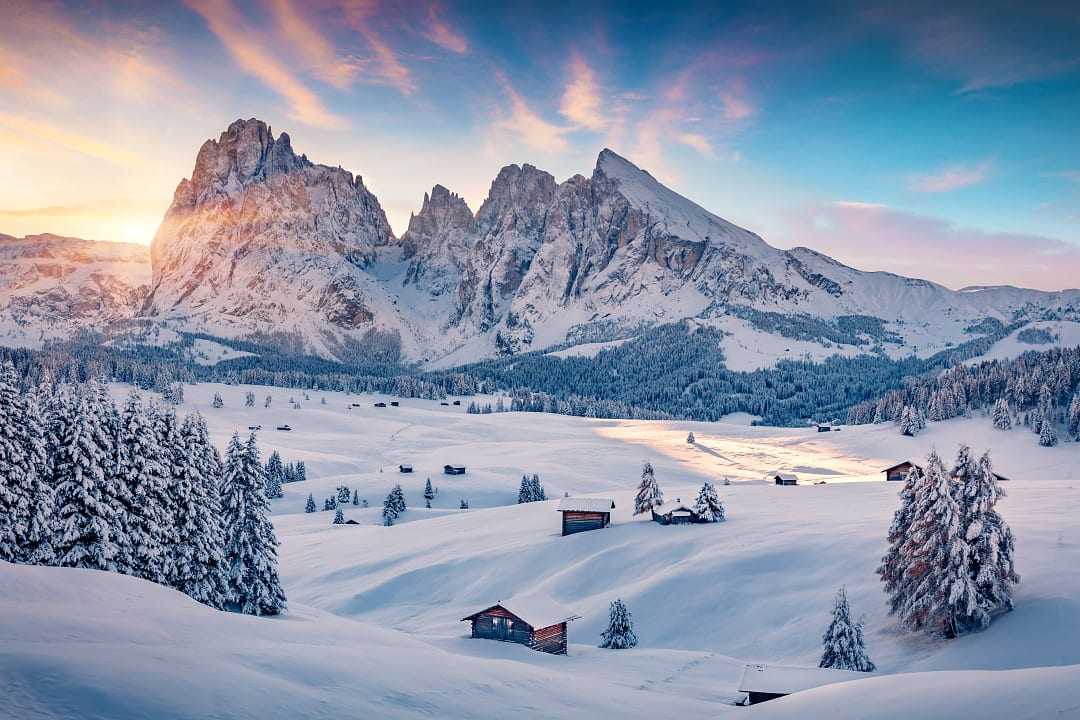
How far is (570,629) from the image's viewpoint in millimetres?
45500

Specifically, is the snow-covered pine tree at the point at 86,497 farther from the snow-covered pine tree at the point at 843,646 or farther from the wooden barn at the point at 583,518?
the wooden barn at the point at 583,518

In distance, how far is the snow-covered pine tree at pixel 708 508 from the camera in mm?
61875

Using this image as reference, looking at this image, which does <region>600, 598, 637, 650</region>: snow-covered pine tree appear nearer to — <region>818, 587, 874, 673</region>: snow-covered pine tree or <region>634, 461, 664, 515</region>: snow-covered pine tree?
<region>818, 587, 874, 673</region>: snow-covered pine tree

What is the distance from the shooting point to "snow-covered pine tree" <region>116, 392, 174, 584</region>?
34938 millimetres

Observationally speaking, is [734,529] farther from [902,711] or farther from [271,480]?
[271,480]

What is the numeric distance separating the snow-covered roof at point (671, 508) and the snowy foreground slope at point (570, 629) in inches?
79.4

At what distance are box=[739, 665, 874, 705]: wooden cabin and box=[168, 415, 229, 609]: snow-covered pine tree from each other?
89.6ft

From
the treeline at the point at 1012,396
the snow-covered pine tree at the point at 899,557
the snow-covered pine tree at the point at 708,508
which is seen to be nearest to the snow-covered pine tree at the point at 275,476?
the snow-covered pine tree at the point at 708,508

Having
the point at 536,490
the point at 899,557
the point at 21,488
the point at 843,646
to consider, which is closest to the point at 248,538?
the point at 21,488

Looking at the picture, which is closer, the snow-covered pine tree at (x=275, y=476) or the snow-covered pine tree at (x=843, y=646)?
the snow-covered pine tree at (x=843, y=646)

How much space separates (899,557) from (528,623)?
21.1 metres

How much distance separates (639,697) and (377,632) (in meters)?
14.0

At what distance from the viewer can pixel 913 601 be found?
35.2m

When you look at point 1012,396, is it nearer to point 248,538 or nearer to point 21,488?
point 248,538
